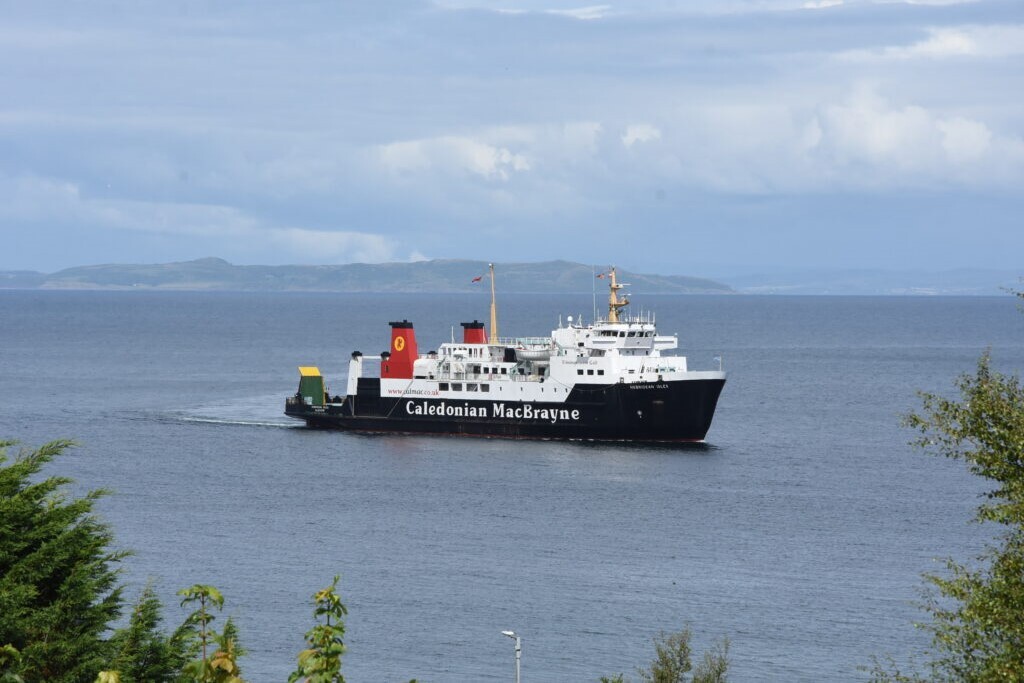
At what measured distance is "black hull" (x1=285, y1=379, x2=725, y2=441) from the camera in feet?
258

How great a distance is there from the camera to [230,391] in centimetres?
11288

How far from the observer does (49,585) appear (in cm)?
2033

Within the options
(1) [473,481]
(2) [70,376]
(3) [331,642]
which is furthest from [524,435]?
(3) [331,642]

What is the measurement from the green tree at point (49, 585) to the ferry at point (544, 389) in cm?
5673

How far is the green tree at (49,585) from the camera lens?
19094 millimetres

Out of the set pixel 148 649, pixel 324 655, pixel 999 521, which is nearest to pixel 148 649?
pixel 148 649

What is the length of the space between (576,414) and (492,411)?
5.11 m

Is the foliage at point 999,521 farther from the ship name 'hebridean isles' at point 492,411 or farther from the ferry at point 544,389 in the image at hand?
the ship name 'hebridean isles' at point 492,411

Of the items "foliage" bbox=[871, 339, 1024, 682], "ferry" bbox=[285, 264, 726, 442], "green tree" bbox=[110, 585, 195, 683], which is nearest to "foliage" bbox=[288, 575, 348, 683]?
"green tree" bbox=[110, 585, 195, 683]

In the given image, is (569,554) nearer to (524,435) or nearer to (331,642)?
(524,435)

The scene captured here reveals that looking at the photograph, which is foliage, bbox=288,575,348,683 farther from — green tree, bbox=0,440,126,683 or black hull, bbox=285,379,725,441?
black hull, bbox=285,379,725,441

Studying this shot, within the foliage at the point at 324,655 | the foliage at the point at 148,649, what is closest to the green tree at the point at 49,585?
the foliage at the point at 148,649

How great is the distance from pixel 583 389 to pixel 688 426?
19.1 feet

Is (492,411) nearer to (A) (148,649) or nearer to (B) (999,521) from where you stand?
(B) (999,521)
